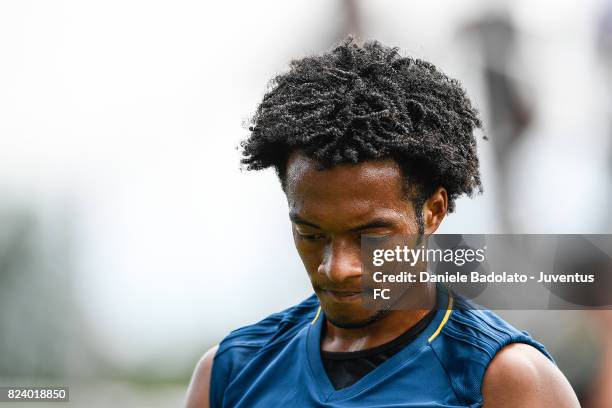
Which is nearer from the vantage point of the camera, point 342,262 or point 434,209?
point 342,262

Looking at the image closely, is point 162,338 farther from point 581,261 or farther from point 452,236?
point 452,236

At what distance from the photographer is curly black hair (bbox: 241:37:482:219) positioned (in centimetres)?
159

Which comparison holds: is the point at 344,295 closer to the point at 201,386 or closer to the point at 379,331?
the point at 379,331

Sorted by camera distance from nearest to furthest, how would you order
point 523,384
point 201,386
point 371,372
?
point 523,384 → point 371,372 → point 201,386

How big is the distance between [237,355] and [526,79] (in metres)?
1.77

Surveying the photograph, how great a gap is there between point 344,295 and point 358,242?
0.10 m

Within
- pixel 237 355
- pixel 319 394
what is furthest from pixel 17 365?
pixel 319 394

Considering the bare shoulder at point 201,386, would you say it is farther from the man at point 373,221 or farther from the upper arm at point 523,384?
the upper arm at point 523,384

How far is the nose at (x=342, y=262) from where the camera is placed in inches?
62.1

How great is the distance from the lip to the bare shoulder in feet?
1.20

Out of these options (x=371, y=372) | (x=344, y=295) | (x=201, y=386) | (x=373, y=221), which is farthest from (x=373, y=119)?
(x=201, y=386)

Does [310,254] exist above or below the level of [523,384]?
above

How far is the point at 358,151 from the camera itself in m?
1.57

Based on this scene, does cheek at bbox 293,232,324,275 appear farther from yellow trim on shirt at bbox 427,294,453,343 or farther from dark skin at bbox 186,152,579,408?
yellow trim on shirt at bbox 427,294,453,343
